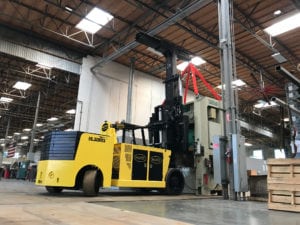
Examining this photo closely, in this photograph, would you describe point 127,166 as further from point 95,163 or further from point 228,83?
point 228,83

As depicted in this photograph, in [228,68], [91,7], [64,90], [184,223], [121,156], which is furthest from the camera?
[64,90]

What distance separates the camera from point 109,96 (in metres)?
14.6

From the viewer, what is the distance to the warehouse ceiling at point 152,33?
10.7 meters

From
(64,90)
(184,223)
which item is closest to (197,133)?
(184,223)

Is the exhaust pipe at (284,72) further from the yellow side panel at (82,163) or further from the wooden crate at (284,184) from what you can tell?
the yellow side panel at (82,163)

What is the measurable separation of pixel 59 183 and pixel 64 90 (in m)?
14.4

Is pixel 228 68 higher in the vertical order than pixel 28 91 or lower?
lower

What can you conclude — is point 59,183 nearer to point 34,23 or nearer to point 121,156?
point 121,156

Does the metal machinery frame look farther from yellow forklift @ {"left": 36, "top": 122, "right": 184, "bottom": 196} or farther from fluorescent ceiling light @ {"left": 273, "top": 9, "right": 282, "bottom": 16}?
fluorescent ceiling light @ {"left": 273, "top": 9, "right": 282, "bottom": 16}

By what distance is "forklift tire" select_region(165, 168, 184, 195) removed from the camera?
24.9ft

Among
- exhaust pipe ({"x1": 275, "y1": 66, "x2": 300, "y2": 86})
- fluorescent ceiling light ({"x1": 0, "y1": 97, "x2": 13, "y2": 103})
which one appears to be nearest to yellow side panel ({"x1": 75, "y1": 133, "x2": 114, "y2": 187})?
exhaust pipe ({"x1": 275, "y1": 66, "x2": 300, "y2": 86})

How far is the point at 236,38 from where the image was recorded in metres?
12.9

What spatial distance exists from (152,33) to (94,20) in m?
2.47

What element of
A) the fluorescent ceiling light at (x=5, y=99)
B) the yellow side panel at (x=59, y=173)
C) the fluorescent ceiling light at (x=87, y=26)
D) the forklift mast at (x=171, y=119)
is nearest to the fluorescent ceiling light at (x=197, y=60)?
the fluorescent ceiling light at (x=87, y=26)
